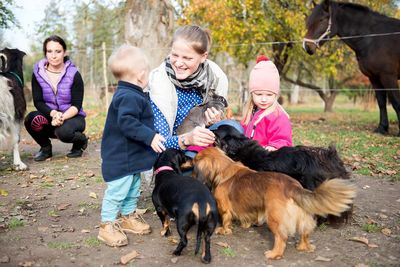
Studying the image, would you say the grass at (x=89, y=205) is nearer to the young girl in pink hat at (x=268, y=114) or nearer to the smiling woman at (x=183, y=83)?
the smiling woman at (x=183, y=83)

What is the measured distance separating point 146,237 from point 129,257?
54 cm

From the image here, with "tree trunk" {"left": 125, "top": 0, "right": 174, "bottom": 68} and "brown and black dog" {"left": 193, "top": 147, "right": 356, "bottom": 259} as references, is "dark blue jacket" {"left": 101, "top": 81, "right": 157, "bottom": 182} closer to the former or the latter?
"brown and black dog" {"left": 193, "top": 147, "right": 356, "bottom": 259}

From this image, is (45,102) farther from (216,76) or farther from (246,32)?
(246,32)

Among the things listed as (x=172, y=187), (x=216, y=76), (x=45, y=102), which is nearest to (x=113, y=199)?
(x=172, y=187)

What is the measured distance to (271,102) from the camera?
4.73m

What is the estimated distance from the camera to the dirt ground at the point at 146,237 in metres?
3.35

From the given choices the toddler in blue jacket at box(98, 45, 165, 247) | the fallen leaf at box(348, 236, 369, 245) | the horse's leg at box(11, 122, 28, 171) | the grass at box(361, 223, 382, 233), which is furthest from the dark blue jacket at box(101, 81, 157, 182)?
the horse's leg at box(11, 122, 28, 171)

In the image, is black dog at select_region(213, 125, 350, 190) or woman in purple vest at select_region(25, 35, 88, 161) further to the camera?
woman in purple vest at select_region(25, 35, 88, 161)

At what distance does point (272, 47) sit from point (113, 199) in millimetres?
14954

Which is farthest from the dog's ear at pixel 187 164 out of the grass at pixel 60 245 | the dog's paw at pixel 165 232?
the grass at pixel 60 245

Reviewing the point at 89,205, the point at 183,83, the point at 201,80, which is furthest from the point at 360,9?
the point at 89,205

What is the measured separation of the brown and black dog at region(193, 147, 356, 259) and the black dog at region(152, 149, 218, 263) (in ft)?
1.33

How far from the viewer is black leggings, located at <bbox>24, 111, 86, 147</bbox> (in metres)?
7.00

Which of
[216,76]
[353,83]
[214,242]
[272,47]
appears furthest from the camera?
[353,83]
